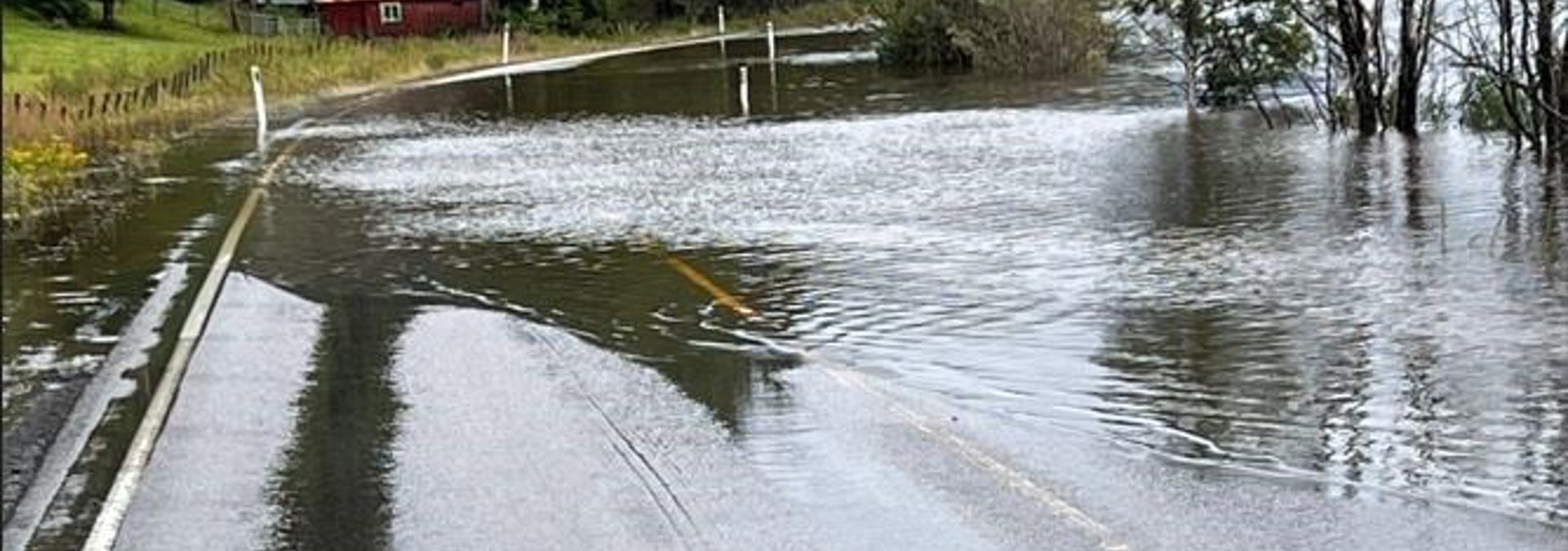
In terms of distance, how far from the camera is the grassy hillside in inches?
1467

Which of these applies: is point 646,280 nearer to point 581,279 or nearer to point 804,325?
point 581,279

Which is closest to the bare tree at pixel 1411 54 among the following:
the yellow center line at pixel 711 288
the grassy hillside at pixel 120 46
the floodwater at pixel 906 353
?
the floodwater at pixel 906 353

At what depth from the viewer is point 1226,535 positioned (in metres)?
6.96

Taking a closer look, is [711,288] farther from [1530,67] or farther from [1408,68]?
[1408,68]

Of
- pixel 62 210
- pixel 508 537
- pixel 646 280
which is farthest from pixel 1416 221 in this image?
pixel 62 210

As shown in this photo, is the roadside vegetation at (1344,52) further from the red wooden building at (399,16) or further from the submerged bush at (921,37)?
the red wooden building at (399,16)

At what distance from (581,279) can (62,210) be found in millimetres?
7463

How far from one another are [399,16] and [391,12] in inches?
14.5

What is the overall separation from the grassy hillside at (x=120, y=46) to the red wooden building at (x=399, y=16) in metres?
4.71

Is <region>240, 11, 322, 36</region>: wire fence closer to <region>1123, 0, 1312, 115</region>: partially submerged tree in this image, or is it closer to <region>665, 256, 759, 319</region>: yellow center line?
<region>1123, 0, 1312, 115</region>: partially submerged tree

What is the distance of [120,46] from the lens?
60781 millimetres

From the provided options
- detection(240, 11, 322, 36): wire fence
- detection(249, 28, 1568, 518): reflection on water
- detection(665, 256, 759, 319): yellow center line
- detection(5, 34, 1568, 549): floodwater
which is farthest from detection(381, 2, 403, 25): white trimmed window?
detection(665, 256, 759, 319): yellow center line

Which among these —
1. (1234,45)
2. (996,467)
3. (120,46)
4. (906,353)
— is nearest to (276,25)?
(120,46)

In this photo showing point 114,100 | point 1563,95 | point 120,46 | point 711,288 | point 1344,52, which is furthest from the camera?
point 120,46
